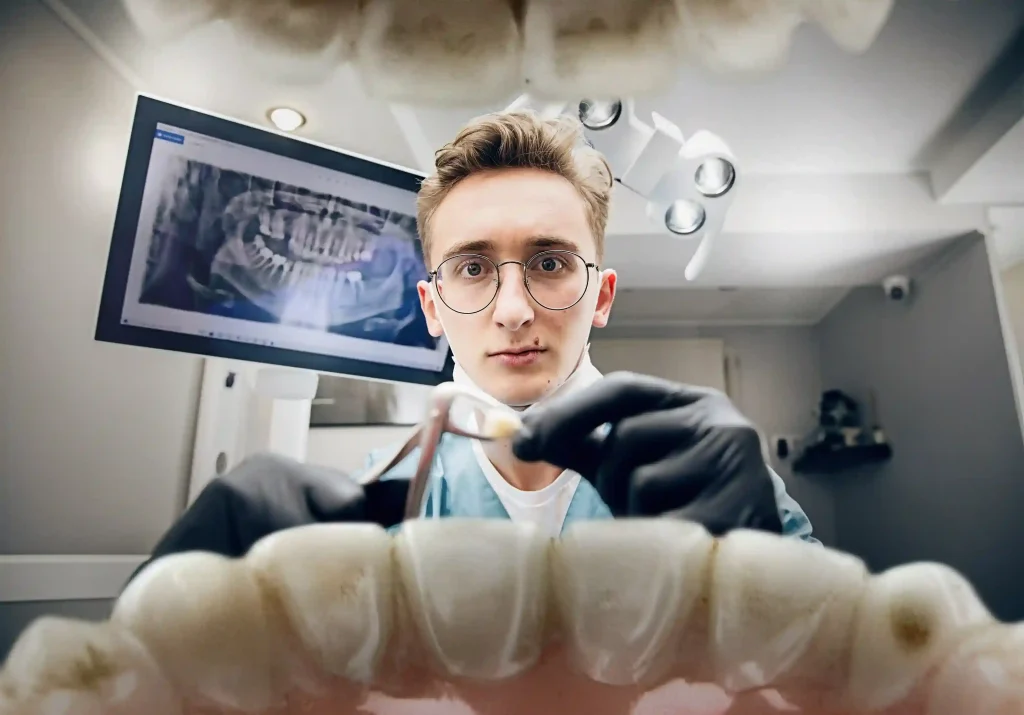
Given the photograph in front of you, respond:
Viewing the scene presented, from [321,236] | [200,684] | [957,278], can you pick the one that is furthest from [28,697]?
[957,278]

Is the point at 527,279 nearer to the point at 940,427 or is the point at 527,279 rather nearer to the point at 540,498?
the point at 540,498

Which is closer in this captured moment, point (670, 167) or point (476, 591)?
point (476, 591)

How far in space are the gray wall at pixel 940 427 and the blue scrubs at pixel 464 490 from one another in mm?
21

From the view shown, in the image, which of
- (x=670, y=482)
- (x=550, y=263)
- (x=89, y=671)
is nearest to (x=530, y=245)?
(x=550, y=263)

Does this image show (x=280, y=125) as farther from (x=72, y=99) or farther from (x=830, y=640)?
(x=830, y=640)

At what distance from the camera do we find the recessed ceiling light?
34 cm

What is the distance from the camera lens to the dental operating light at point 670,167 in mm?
349

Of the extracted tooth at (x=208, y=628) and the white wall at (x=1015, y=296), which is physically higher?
the white wall at (x=1015, y=296)

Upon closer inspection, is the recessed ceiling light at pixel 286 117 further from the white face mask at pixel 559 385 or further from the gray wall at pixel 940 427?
the gray wall at pixel 940 427

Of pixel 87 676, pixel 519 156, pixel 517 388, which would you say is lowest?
pixel 87 676

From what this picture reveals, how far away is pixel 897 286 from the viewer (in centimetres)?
36

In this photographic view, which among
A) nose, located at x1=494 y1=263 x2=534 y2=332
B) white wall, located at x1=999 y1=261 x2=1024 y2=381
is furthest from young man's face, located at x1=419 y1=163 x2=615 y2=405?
white wall, located at x1=999 y1=261 x2=1024 y2=381

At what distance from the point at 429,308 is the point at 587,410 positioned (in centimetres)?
10

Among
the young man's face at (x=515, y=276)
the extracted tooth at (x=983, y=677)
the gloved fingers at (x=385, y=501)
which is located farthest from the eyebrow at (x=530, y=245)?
the extracted tooth at (x=983, y=677)
